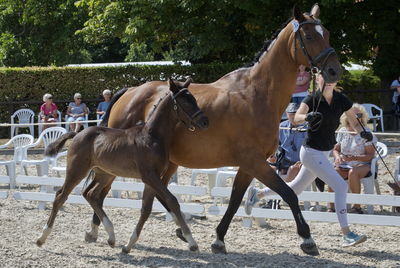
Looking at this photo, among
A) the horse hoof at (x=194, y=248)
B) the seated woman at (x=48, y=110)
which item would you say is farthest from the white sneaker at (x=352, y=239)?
the seated woman at (x=48, y=110)

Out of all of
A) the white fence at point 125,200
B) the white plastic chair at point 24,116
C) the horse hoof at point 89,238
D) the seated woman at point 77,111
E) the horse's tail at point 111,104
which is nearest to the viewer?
the horse hoof at point 89,238

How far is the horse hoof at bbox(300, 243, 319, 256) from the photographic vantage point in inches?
285

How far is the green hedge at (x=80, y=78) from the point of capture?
902 inches

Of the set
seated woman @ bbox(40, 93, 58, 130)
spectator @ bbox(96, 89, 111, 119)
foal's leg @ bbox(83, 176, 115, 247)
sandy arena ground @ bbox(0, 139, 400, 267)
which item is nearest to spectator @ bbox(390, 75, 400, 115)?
spectator @ bbox(96, 89, 111, 119)

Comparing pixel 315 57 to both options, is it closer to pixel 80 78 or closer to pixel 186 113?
pixel 186 113

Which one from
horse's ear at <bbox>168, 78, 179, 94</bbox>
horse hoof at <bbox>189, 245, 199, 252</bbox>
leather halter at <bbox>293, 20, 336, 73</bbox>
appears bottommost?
horse hoof at <bbox>189, 245, 199, 252</bbox>

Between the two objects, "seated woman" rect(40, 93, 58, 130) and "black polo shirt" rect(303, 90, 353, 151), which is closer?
"black polo shirt" rect(303, 90, 353, 151)

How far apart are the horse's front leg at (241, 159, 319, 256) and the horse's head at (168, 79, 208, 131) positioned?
0.66m

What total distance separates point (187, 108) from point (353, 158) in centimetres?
336

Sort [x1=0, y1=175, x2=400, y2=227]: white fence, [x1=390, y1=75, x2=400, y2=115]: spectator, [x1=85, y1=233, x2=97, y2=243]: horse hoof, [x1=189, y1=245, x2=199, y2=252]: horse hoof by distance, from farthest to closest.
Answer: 1. [x1=390, y1=75, x2=400, y2=115]: spectator
2. [x1=0, y1=175, x2=400, y2=227]: white fence
3. [x1=85, y1=233, x2=97, y2=243]: horse hoof
4. [x1=189, y1=245, x2=199, y2=252]: horse hoof

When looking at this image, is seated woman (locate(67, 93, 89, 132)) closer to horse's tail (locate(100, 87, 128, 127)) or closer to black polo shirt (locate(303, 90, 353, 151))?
horse's tail (locate(100, 87, 128, 127))

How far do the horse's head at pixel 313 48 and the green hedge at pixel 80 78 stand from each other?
50.3 ft

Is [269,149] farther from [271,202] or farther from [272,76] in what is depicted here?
[271,202]

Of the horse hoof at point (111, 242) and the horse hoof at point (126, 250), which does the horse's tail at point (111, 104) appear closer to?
the horse hoof at point (111, 242)
